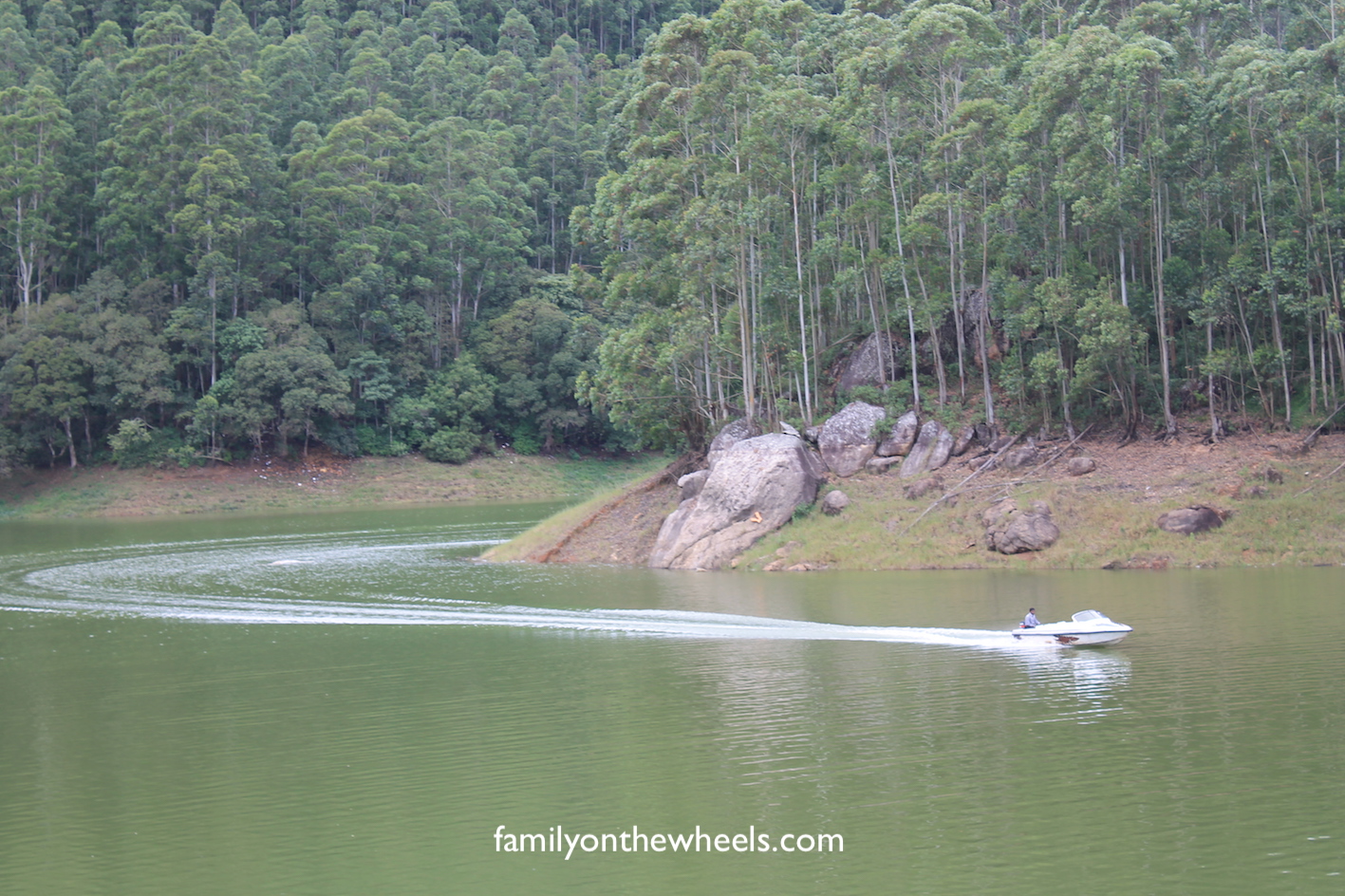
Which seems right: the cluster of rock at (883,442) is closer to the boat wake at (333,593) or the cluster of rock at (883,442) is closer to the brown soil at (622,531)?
the brown soil at (622,531)

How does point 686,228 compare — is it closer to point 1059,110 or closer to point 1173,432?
point 1059,110

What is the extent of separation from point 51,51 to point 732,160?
76.6 m

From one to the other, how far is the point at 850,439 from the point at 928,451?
9.08 ft

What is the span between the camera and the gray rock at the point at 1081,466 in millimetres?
34938

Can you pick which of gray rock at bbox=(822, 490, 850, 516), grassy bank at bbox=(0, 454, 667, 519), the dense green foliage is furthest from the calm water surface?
grassy bank at bbox=(0, 454, 667, 519)

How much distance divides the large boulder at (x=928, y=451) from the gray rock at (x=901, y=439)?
0.75 ft

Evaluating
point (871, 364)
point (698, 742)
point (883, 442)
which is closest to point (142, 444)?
point (871, 364)

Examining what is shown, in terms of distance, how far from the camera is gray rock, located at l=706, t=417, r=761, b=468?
132ft

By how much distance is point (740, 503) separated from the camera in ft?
119

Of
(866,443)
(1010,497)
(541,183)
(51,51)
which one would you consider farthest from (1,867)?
(51,51)

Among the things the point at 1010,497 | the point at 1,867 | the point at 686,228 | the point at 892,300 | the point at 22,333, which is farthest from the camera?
the point at 22,333

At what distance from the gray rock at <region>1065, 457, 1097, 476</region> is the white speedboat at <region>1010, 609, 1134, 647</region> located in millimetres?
14607

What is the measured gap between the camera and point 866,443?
39094 millimetres

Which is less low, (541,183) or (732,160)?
(541,183)
